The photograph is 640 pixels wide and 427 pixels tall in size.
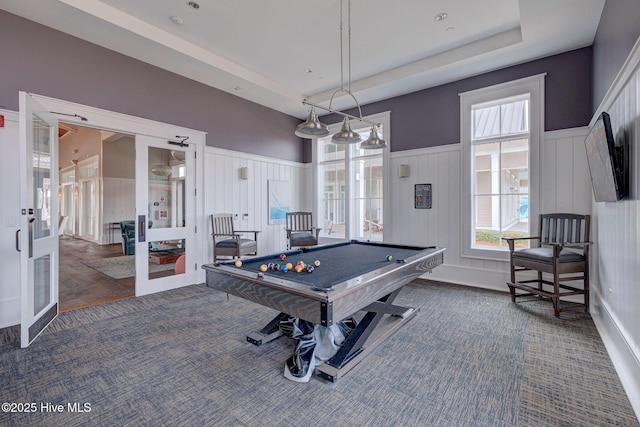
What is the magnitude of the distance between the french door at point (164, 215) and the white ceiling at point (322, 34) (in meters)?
1.28

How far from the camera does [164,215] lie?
4.52 meters

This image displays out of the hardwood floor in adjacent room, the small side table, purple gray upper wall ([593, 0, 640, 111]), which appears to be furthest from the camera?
the small side table

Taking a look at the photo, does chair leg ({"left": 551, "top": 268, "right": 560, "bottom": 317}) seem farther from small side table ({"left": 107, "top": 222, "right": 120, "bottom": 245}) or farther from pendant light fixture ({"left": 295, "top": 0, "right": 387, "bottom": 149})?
small side table ({"left": 107, "top": 222, "right": 120, "bottom": 245})

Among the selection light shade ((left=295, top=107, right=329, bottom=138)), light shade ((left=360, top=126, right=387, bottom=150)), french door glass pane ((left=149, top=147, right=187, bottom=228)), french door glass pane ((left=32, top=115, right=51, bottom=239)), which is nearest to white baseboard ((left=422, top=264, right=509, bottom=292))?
light shade ((left=360, top=126, right=387, bottom=150))

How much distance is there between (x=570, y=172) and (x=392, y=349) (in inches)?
136

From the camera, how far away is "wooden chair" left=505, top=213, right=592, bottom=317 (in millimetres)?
3383

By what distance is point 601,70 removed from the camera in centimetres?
316

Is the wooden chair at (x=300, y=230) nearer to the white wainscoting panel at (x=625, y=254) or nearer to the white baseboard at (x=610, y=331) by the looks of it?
the white baseboard at (x=610, y=331)

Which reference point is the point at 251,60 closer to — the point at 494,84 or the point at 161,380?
the point at 494,84

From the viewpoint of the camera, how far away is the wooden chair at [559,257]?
3.38 m

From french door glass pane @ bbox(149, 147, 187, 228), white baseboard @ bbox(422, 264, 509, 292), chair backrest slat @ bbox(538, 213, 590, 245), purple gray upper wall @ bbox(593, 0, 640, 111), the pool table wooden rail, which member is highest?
purple gray upper wall @ bbox(593, 0, 640, 111)

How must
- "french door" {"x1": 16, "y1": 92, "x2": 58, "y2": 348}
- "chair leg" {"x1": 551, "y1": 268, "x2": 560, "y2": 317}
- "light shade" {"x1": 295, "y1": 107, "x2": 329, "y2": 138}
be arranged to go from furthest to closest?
"chair leg" {"x1": 551, "y1": 268, "x2": 560, "y2": 317}, "light shade" {"x1": 295, "y1": 107, "x2": 329, "y2": 138}, "french door" {"x1": 16, "y1": 92, "x2": 58, "y2": 348}

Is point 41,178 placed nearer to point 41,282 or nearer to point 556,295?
point 41,282

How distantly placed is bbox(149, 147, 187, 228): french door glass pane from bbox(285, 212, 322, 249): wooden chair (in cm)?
193
